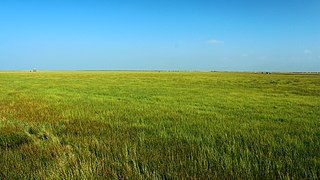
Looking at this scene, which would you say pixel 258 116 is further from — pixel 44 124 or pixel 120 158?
pixel 44 124

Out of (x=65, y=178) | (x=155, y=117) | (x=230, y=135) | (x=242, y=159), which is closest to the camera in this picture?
(x=65, y=178)

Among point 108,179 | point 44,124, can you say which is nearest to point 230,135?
point 108,179

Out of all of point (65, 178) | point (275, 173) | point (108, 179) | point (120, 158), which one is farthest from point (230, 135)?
point (65, 178)

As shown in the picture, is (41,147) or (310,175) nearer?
(310,175)

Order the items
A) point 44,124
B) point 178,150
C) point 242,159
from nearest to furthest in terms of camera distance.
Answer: point 242,159, point 178,150, point 44,124

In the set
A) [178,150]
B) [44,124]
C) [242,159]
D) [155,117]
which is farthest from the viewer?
[155,117]

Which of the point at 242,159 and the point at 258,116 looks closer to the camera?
the point at 242,159

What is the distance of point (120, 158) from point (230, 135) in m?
3.12

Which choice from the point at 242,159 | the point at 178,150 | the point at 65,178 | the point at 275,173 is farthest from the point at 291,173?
the point at 65,178

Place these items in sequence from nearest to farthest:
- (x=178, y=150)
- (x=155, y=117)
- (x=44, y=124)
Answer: (x=178, y=150), (x=44, y=124), (x=155, y=117)

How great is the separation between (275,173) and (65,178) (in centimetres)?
336

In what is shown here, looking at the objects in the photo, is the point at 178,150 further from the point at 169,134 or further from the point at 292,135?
the point at 292,135

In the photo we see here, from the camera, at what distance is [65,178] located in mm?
4070

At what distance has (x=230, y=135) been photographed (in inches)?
265
